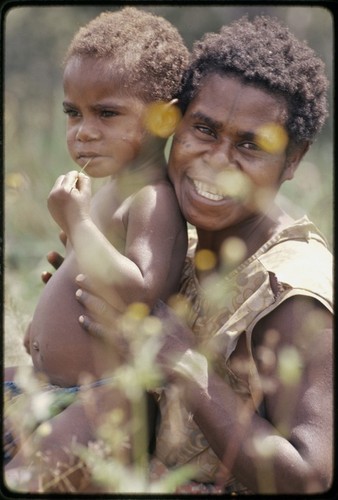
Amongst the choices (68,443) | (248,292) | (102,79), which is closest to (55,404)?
(68,443)

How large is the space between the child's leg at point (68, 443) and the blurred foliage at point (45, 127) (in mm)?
933

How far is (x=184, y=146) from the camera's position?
91.6 inches

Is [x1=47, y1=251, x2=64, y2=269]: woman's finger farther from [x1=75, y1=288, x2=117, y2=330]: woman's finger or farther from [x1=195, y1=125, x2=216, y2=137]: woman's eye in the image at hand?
[x1=195, y1=125, x2=216, y2=137]: woman's eye

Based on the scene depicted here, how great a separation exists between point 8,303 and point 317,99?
5.52 feet

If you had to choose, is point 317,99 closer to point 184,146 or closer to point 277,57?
point 277,57

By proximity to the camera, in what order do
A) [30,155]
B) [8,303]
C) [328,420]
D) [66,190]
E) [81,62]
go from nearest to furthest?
[328,420] → [66,190] → [81,62] → [8,303] → [30,155]

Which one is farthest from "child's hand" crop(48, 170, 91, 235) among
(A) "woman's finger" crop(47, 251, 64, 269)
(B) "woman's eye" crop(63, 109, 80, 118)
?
(A) "woman's finger" crop(47, 251, 64, 269)

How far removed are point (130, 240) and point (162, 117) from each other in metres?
0.41

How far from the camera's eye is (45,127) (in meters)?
5.93

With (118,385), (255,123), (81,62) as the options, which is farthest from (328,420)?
(81,62)

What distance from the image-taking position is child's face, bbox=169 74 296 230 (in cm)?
224

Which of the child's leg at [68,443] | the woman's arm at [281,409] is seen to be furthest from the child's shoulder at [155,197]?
the child's leg at [68,443]

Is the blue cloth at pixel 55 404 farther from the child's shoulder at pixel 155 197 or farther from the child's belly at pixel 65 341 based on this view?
the child's shoulder at pixel 155 197

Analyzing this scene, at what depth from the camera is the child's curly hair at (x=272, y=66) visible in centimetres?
225
